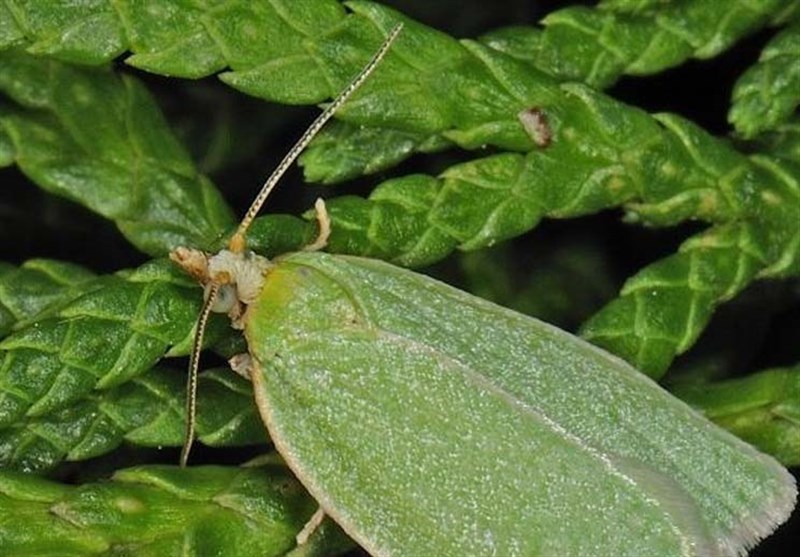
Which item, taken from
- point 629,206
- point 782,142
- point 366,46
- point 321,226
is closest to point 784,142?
point 782,142

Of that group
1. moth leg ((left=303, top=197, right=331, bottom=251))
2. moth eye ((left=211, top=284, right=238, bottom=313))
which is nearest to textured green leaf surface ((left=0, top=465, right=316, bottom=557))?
moth eye ((left=211, top=284, right=238, bottom=313))

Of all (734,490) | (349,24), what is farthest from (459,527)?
(349,24)

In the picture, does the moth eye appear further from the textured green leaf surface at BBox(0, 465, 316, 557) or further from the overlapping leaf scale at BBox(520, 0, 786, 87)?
the overlapping leaf scale at BBox(520, 0, 786, 87)

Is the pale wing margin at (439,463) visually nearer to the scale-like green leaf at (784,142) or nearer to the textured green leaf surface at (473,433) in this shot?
the textured green leaf surface at (473,433)

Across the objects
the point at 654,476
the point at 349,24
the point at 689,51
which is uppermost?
the point at 689,51

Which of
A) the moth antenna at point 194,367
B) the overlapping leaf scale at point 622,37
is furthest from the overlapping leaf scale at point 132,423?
the overlapping leaf scale at point 622,37

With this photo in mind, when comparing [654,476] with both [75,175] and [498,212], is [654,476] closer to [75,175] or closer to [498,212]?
[498,212]

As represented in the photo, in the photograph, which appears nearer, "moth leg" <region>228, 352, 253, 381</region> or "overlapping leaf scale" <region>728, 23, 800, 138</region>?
"moth leg" <region>228, 352, 253, 381</region>
